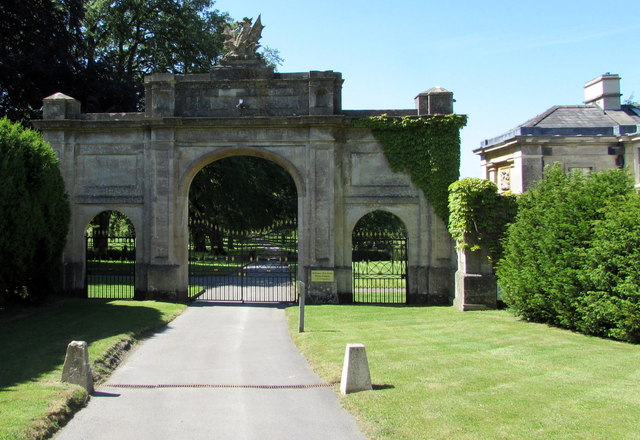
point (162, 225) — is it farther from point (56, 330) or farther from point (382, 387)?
point (382, 387)

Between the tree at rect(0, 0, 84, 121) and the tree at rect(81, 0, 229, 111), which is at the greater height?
the tree at rect(81, 0, 229, 111)

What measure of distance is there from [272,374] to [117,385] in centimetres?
249

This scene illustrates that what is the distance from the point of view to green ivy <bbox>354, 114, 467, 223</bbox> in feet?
59.2

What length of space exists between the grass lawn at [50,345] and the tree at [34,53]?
36.0 feet

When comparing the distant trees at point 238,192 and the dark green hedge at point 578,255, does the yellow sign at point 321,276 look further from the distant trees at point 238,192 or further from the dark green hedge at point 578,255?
the distant trees at point 238,192

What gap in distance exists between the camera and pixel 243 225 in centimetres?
3412

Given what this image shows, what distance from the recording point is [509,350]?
10672 mm

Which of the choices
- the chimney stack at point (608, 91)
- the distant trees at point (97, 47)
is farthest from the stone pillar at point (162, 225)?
the chimney stack at point (608, 91)

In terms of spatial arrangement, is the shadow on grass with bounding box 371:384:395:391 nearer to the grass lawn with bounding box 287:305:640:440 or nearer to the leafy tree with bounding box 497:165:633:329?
the grass lawn with bounding box 287:305:640:440

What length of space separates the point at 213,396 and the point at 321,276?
9576 millimetres

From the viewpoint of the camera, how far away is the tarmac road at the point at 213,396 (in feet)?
22.0

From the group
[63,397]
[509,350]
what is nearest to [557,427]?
[509,350]

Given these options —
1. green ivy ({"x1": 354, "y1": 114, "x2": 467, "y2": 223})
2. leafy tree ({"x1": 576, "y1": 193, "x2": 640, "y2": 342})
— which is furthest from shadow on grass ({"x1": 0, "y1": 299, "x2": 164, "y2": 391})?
leafy tree ({"x1": 576, "y1": 193, "x2": 640, "y2": 342})

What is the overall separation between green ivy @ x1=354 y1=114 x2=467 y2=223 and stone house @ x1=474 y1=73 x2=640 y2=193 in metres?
5.73
